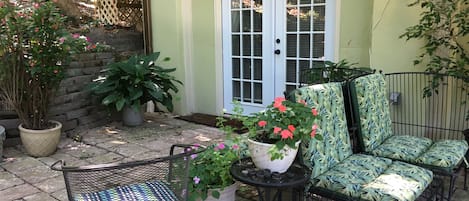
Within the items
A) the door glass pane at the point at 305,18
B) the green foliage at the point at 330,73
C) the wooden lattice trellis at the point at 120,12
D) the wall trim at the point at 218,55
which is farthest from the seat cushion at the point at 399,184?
the wooden lattice trellis at the point at 120,12

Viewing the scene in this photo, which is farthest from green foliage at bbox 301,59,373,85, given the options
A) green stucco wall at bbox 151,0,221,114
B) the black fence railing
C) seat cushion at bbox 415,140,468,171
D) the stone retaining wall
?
the stone retaining wall

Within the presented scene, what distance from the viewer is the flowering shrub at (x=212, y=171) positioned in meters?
2.37

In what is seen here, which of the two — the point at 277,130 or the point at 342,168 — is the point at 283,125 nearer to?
the point at 277,130

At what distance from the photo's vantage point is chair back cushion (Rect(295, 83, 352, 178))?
7.65ft

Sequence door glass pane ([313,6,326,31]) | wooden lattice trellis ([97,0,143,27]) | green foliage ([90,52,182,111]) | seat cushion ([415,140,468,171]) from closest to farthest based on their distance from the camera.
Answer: seat cushion ([415,140,468,171])
door glass pane ([313,6,326,31])
green foliage ([90,52,182,111])
wooden lattice trellis ([97,0,143,27])

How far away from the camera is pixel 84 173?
1774 millimetres

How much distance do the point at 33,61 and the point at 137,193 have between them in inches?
91.7

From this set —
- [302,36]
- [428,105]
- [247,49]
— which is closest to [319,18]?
[302,36]

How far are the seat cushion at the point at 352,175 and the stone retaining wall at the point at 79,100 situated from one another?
3354 mm

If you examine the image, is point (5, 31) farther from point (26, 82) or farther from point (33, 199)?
point (33, 199)

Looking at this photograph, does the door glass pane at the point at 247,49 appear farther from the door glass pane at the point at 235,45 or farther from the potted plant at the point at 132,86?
the potted plant at the point at 132,86

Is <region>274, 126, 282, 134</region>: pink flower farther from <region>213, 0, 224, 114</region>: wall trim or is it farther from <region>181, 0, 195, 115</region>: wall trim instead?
<region>181, 0, 195, 115</region>: wall trim

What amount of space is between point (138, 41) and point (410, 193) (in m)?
5.65

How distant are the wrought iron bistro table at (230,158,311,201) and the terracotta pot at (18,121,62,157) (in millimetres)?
2419
